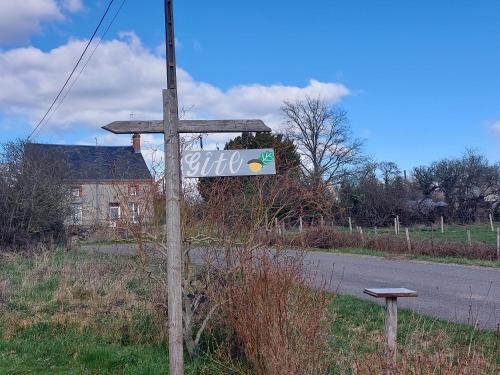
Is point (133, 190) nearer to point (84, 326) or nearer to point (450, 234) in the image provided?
point (84, 326)

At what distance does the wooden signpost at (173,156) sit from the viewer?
17.4 feet

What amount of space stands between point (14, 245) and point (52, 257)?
570 cm

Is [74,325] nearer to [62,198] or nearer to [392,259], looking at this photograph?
[392,259]

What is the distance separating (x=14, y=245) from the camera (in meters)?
22.8

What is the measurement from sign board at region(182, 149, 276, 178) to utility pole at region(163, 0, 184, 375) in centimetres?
13

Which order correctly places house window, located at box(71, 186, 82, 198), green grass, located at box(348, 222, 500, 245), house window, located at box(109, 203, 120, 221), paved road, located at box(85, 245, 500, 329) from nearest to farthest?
house window, located at box(109, 203, 120, 221), paved road, located at box(85, 245, 500, 329), house window, located at box(71, 186, 82, 198), green grass, located at box(348, 222, 500, 245)

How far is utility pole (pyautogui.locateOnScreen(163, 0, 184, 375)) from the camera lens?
17.4 ft

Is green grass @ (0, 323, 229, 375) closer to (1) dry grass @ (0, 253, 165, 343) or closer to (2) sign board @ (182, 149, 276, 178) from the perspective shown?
(1) dry grass @ (0, 253, 165, 343)

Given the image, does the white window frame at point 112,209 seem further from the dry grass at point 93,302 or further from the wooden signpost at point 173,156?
the wooden signpost at point 173,156

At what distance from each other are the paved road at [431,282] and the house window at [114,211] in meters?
1.29

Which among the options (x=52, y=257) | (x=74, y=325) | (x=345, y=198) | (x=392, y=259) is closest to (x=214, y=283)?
(x=74, y=325)

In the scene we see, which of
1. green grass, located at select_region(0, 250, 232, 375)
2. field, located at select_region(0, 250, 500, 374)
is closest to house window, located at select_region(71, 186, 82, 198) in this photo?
green grass, located at select_region(0, 250, 232, 375)

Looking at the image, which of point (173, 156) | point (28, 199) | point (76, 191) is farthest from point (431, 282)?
point (76, 191)

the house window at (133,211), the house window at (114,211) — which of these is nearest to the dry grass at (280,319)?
the house window at (133,211)
